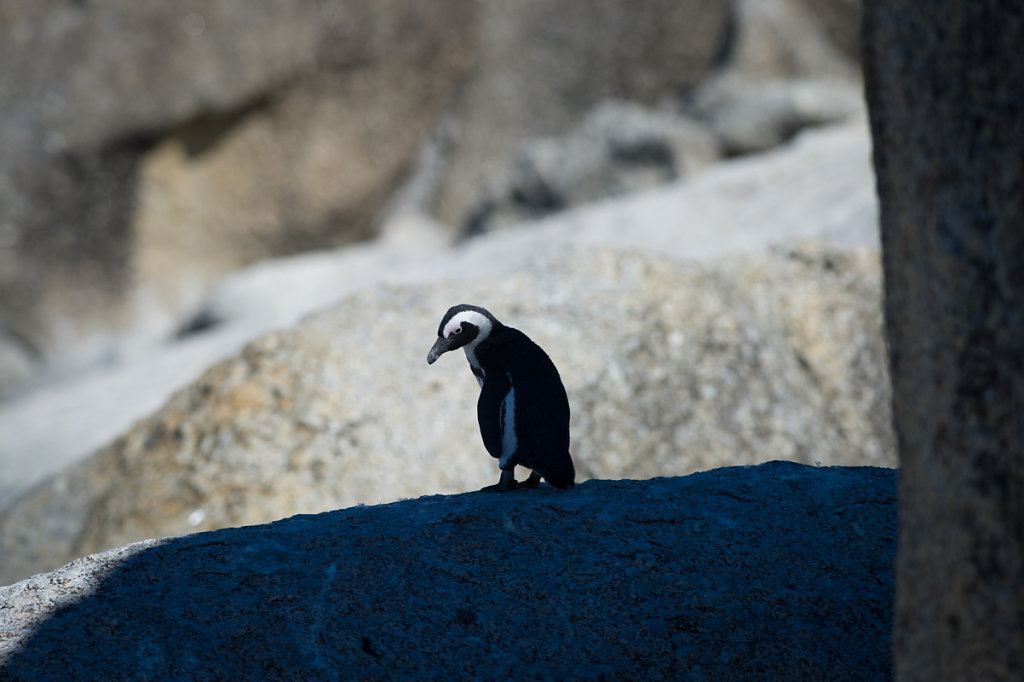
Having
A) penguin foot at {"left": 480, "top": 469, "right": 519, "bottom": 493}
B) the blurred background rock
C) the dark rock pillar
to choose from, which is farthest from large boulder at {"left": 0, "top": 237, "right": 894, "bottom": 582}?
the dark rock pillar

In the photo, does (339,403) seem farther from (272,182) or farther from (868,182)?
(272,182)

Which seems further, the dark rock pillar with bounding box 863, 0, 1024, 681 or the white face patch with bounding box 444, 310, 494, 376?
the white face patch with bounding box 444, 310, 494, 376

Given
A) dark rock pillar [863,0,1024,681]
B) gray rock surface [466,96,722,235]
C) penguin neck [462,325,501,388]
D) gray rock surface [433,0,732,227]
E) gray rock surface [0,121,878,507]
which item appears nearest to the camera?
dark rock pillar [863,0,1024,681]

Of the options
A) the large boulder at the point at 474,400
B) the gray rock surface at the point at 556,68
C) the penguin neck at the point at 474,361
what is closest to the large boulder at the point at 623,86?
the gray rock surface at the point at 556,68

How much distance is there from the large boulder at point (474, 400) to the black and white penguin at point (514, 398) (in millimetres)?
1681

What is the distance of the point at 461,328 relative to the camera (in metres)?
3.29

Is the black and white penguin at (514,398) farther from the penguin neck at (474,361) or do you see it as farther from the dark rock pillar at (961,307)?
the dark rock pillar at (961,307)

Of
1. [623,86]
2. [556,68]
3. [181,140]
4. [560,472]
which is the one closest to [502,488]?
[560,472]

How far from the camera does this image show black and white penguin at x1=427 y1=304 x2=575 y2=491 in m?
3.21

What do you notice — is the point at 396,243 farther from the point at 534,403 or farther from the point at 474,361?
the point at 534,403

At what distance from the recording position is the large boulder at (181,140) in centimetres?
1035

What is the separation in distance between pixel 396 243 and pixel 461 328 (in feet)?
25.6

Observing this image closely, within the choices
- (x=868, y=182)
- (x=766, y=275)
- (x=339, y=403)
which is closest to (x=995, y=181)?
(x=339, y=403)

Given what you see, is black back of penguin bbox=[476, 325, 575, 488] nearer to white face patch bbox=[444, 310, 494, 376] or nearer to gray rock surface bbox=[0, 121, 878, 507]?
white face patch bbox=[444, 310, 494, 376]
